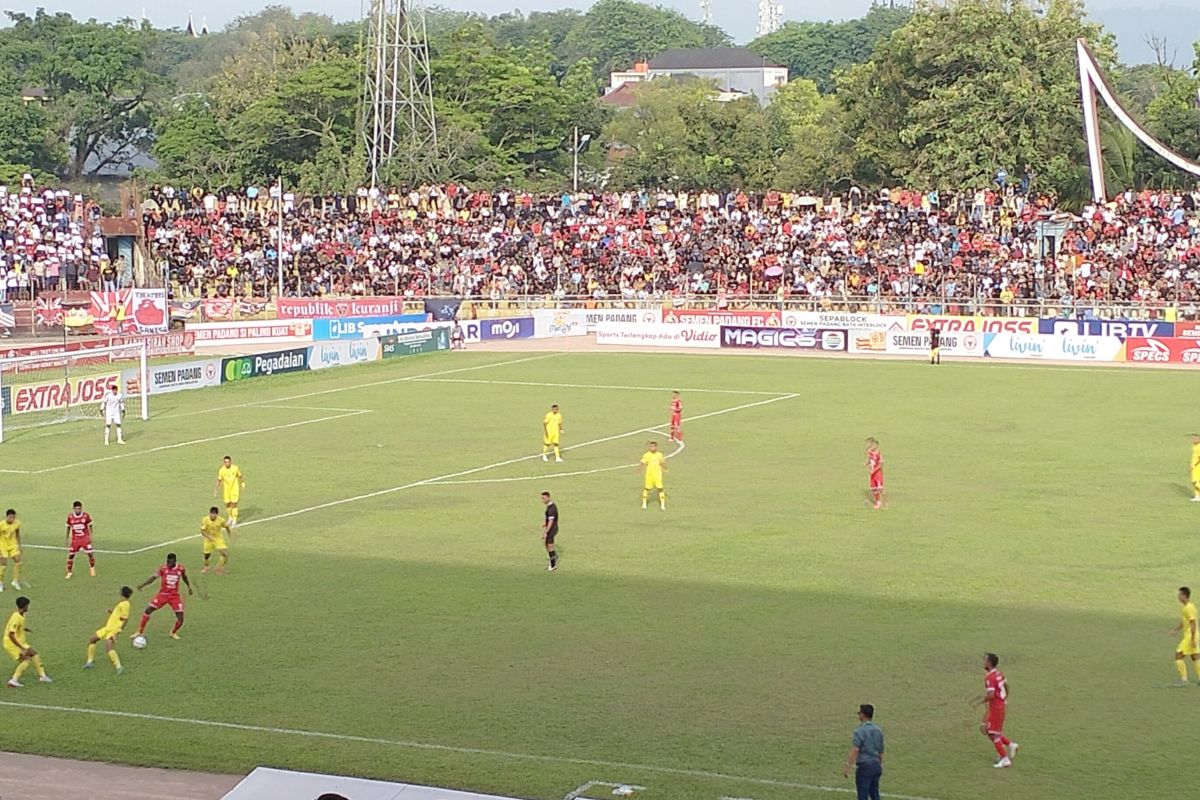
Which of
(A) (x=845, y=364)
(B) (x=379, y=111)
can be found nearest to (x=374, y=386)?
(A) (x=845, y=364)

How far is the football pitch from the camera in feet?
61.5

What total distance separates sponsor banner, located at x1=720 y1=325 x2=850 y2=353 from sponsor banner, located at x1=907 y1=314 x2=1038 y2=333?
2.98 m

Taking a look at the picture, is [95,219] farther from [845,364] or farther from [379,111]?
[845,364]

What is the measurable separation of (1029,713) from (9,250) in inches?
2584

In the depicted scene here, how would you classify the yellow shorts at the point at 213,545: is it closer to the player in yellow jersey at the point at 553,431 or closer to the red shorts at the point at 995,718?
the player in yellow jersey at the point at 553,431

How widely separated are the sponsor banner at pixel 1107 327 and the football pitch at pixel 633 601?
16500 mm

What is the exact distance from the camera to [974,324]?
217 ft

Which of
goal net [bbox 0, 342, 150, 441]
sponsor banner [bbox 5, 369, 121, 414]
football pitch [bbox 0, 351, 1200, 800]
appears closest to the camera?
football pitch [bbox 0, 351, 1200, 800]

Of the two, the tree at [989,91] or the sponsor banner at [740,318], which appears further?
the tree at [989,91]

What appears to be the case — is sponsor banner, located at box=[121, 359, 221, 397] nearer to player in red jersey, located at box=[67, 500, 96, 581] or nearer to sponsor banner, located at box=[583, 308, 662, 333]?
sponsor banner, located at box=[583, 308, 662, 333]

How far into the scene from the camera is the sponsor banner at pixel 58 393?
47219 millimetres

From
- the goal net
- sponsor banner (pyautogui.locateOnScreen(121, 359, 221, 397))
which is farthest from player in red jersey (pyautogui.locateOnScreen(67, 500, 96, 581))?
sponsor banner (pyautogui.locateOnScreen(121, 359, 221, 397))

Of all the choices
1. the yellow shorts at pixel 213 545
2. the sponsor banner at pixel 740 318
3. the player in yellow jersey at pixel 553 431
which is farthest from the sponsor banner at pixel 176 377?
the yellow shorts at pixel 213 545

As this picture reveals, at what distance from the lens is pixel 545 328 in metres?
75.3
